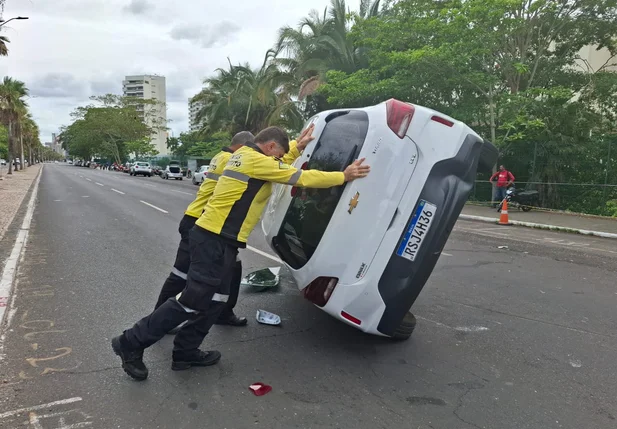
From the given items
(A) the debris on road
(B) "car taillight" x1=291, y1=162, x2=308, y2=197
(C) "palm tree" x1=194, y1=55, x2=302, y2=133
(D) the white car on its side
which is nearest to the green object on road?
(A) the debris on road

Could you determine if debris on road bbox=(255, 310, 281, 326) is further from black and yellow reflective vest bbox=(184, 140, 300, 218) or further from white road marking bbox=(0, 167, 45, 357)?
white road marking bbox=(0, 167, 45, 357)

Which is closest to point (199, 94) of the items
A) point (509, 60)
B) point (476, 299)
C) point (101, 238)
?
point (509, 60)

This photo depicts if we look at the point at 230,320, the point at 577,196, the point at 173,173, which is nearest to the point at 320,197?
the point at 230,320

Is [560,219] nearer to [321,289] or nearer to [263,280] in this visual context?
[263,280]

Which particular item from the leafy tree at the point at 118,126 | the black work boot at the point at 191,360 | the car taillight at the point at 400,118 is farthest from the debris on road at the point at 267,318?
the leafy tree at the point at 118,126

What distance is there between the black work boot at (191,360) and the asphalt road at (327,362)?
7 cm

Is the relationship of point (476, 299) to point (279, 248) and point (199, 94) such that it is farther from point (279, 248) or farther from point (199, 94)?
point (199, 94)

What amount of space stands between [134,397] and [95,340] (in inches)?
44.5

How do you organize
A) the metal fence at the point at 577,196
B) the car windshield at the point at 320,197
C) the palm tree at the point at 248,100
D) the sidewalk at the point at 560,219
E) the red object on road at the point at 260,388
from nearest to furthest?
the red object on road at the point at 260,388
the car windshield at the point at 320,197
the sidewalk at the point at 560,219
the metal fence at the point at 577,196
the palm tree at the point at 248,100

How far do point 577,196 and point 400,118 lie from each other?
14652 mm

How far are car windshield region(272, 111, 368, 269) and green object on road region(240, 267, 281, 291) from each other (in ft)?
5.01

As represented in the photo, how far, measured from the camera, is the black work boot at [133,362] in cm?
A: 319

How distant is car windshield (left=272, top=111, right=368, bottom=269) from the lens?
346cm

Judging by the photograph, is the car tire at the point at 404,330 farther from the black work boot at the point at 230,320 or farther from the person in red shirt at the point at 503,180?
the person in red shirt at the point at 503,180
